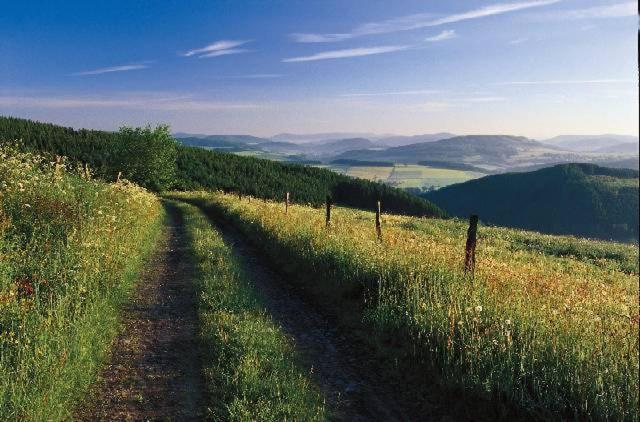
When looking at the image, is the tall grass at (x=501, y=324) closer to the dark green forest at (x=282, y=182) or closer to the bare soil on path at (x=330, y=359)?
the bare soil on path at (x=330, y=359)

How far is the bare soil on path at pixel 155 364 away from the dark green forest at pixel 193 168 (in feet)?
184

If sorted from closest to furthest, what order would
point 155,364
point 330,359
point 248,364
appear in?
point 248,364
point 155,364
point 330,359

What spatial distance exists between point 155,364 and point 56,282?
3233 mm

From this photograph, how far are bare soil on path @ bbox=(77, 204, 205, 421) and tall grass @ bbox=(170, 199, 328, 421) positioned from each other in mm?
253

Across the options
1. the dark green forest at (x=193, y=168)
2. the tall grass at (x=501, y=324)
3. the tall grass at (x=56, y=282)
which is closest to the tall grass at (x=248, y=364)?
the tall grass at (x=56, y=282)

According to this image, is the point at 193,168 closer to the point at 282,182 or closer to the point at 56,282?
the point at 282,182

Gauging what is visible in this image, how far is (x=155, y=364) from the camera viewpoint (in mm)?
7215

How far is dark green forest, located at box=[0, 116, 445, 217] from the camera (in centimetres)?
6544

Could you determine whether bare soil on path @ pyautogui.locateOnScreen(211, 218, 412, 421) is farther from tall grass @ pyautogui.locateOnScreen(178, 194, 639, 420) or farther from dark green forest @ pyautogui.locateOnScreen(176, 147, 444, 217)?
dark green forest @ pyautogui.locateOnScreen(176, 147, 444, 217)

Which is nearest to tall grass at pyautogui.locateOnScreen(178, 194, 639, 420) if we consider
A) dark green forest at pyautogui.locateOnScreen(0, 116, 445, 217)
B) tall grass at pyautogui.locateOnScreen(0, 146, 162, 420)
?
tall grass at pyautogui.locateOnScreen(0, 146, 162, 420)

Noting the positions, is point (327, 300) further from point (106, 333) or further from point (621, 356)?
point (621, 356)

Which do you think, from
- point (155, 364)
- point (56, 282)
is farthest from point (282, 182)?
point (155, 364)

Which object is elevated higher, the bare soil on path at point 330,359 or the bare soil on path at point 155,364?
the bare soil on path at point 155,364

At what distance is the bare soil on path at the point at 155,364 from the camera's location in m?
5.90
